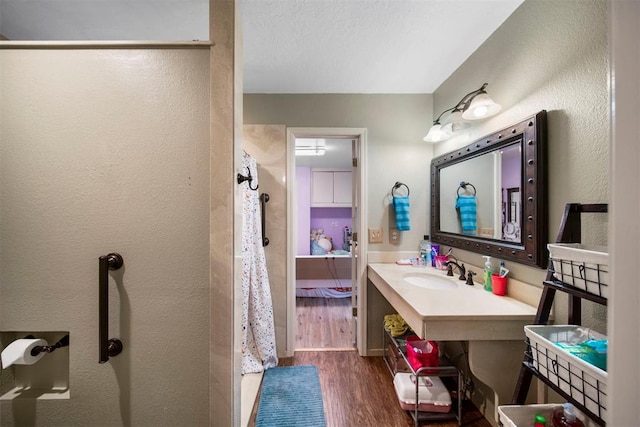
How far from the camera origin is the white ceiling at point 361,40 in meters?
1.30

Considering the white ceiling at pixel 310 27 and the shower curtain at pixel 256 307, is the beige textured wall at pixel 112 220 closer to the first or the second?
the white ceiling at pixel 310 27

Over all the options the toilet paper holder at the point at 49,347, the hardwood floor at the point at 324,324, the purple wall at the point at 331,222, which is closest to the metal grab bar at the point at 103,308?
the toilet paper holder at the point at 49,347

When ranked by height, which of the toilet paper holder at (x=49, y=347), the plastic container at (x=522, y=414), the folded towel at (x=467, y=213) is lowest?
the plastic container at (x=522, y=414)

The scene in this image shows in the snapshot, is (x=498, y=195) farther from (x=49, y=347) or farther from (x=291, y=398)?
(x=49, y=347)

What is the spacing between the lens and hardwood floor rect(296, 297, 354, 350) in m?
2.42

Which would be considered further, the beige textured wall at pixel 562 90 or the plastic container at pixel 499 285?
the plastic container at pixel 499 285

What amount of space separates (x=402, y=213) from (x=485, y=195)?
662 millimetres

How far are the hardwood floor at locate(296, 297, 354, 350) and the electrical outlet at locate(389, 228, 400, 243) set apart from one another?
3.69ft

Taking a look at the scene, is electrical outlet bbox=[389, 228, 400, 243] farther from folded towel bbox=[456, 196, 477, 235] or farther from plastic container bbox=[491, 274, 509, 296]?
plastic container bbox=[491, 274, 509, 296]

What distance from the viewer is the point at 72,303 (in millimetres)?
832

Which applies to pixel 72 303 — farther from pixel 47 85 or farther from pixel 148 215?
pixel 47 85

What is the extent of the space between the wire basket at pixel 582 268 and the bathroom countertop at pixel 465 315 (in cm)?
35

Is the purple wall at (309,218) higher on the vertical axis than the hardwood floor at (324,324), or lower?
higher

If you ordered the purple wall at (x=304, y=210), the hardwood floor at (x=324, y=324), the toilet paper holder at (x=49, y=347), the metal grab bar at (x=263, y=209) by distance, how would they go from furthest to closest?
the purple wall at (x=304, y=210)
the hardwood floor at (x=324, y=324)
the metal grab bar at (x=263, y=209)
the toilet paper holder at (x=49, y=347)
